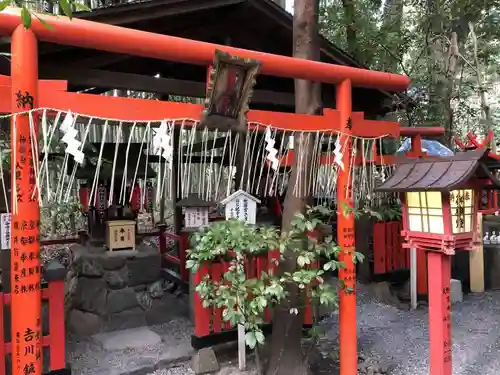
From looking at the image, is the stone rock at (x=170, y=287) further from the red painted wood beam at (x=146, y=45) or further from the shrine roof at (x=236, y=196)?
the red painted wood beam at (x=146, y=45)

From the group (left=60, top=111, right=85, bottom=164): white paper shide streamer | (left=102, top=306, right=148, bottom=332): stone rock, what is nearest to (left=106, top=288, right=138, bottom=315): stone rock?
(left=102, top=306, right=148, bottom=332): stone rock

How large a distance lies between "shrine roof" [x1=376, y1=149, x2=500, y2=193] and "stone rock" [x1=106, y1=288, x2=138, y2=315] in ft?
12.9

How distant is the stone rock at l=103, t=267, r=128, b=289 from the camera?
608 cm

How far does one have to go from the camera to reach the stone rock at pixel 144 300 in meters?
6.22

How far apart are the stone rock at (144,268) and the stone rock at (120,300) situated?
0.15 m

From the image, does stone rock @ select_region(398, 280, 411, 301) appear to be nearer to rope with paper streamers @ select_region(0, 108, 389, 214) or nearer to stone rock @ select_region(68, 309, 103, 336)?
rope with paper streamers @ select_region(0, 108, 389, 214)

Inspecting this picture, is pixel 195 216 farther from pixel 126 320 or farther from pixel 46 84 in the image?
pixel 46 84

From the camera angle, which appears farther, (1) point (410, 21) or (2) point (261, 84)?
(1) point (410, 21)

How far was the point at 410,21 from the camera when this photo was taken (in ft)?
38.3

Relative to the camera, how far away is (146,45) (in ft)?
9.72

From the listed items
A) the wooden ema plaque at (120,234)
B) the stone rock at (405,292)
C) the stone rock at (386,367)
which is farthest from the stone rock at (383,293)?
the wooden ema plaque at (120,234)

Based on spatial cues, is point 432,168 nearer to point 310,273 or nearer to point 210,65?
point 310,273

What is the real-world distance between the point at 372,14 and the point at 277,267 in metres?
9.25

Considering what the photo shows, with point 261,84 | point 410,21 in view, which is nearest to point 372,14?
point 410,21
